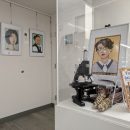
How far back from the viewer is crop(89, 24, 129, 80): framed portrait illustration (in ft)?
3.91

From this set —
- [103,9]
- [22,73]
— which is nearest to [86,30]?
[103,9]

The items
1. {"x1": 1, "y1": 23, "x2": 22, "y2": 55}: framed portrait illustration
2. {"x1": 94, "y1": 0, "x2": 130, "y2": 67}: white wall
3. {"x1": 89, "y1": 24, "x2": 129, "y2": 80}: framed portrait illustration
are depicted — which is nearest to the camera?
{"x1": 89, "y1": 24, "x2": 129, "y2": 80}: framed portrait illustration

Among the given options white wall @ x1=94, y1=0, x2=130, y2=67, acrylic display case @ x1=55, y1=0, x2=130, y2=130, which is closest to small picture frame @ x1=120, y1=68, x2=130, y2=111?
acrylic display case @ x1=55, y1=0, x2=130, y2=130

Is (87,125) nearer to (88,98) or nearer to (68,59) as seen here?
(88,98)

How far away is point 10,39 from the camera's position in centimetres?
303

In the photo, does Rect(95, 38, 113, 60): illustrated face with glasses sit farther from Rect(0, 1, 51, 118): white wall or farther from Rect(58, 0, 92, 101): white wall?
Rect(0, 1, 51, 118): white wall

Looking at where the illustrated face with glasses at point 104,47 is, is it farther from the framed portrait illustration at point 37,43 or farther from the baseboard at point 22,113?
the baseboard at point 22,113

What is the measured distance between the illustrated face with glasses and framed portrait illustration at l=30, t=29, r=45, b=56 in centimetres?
240

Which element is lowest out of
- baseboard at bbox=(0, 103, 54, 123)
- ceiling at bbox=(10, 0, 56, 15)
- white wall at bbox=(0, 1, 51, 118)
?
baseboard at bbox=(0, 103, 54, 123)

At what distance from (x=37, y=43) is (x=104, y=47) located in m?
2.55

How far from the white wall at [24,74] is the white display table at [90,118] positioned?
2.16m

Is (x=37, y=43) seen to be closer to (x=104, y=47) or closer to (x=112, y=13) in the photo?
(x=112, y=13)

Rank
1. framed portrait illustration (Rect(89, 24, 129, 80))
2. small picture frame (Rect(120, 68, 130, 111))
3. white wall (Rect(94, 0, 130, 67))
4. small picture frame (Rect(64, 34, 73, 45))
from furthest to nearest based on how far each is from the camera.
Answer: small picture frame (Rect(64, 34, 73, 45)) → white wall (Rect(94, 0, 130, 67)) → framed portrait illustration (Rect(89, 24, 129, 80)) → small picture frame (Rect(120, 68, 130, 111))

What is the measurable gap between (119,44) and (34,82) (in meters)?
2.72
